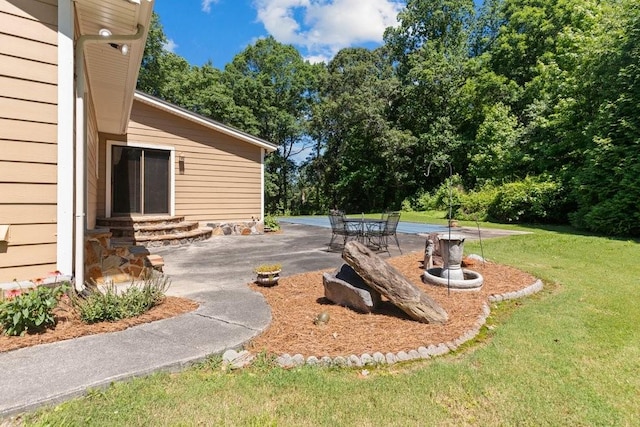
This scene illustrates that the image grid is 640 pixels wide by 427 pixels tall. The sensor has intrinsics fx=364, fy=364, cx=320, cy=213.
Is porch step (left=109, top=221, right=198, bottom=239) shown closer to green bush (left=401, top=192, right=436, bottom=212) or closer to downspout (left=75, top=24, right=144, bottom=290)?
downspout (left=75, top=24, right=144, bottom=290)

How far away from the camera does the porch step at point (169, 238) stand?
8.45m

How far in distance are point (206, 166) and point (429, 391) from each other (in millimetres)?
9517

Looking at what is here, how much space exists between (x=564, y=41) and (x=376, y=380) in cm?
2098

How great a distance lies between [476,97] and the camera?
2144 centimetres

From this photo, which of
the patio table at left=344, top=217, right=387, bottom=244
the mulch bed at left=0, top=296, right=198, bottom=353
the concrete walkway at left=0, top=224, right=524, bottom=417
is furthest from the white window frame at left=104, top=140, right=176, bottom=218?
the mulch bed at left=0, top=296, right=198, bottom=353

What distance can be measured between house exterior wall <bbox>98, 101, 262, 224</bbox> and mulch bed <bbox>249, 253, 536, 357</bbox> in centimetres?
613

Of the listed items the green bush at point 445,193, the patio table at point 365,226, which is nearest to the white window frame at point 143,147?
the patio table at point 365,226

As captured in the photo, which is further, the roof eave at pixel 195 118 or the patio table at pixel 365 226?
the roof eave at pixel 195 118

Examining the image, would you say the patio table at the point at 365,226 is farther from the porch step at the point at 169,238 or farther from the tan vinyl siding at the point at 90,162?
the tan vinyl siding at the point at 90,162

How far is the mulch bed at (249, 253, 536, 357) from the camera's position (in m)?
3.15

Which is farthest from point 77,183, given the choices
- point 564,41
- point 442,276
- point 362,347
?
point 564,41

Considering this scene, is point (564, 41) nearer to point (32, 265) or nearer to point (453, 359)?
point (453, 359)

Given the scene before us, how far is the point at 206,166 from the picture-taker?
35.1 feet

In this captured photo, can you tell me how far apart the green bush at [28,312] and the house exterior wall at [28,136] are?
14.6 inches
